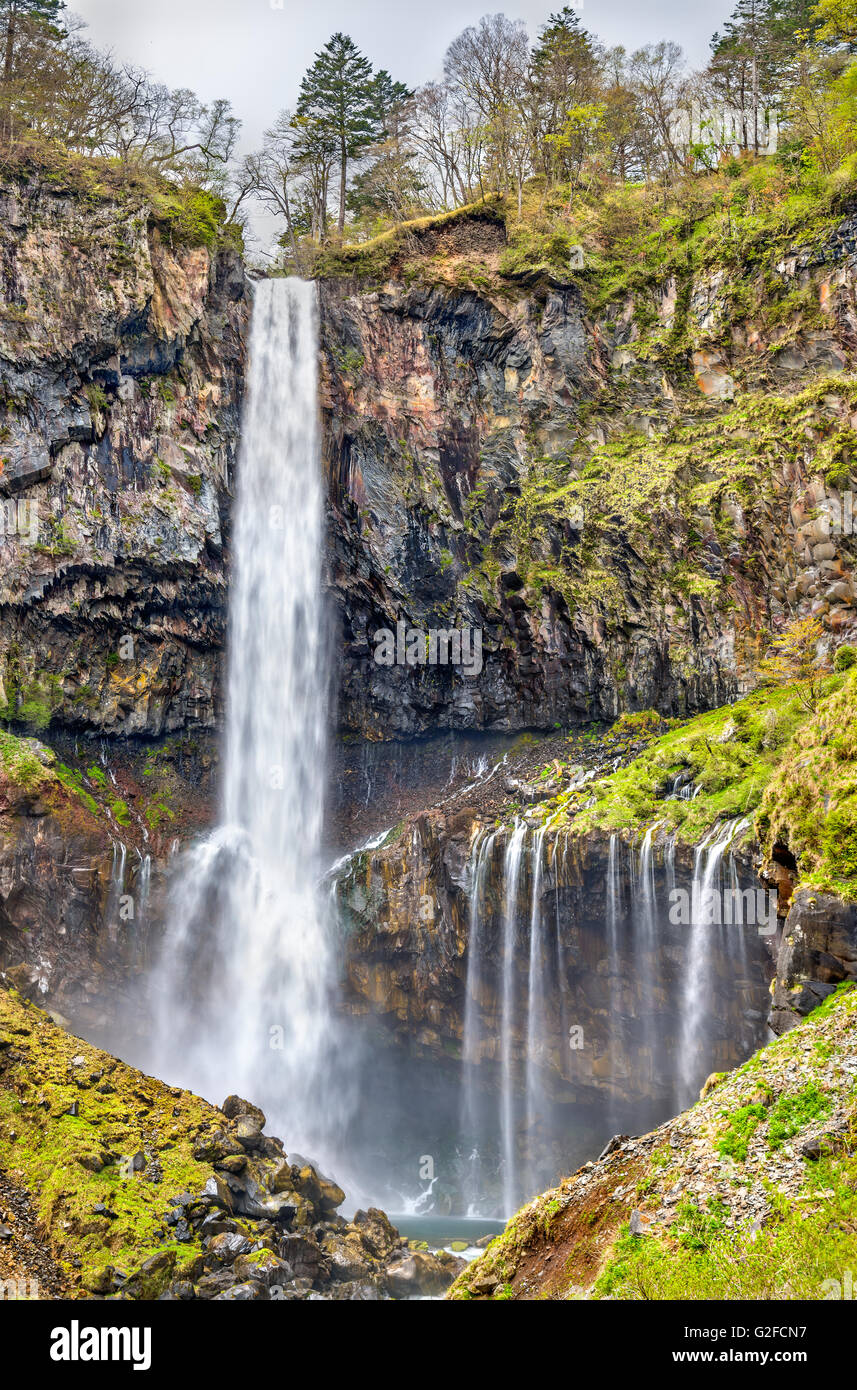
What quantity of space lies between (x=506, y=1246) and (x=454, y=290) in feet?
101

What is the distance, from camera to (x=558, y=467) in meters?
30.7

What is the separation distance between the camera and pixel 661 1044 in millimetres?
22109

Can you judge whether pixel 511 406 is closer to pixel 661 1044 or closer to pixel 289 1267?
pixel 661 1044

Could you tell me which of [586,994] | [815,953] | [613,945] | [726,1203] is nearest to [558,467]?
[613,945]

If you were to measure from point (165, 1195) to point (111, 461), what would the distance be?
73.9 ft

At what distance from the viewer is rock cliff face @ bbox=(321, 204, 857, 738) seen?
2708 cm

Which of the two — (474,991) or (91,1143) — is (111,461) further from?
(91,1143)

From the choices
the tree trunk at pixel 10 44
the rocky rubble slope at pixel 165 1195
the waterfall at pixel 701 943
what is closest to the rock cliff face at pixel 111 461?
the tree trunk at pixel 10 44

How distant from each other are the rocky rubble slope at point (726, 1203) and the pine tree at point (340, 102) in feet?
127

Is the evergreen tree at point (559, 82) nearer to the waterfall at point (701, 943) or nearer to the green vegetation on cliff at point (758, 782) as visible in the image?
the green vegetation on cliff at point (758, 782)

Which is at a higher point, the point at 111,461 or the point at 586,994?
the point at 111,461

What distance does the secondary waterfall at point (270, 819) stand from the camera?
26.1 meters
